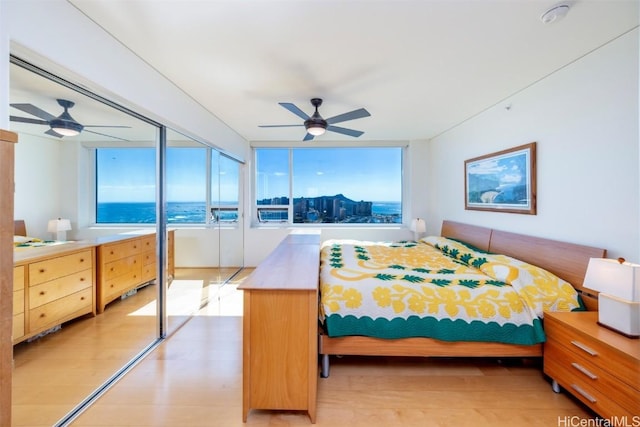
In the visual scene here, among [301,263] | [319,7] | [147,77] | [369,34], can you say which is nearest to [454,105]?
[369,34]

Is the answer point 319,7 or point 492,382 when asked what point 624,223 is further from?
point 319,7

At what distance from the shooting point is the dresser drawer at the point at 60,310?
171cm

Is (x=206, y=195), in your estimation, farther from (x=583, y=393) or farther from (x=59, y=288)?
(x=583, y=393)

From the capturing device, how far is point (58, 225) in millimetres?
1747

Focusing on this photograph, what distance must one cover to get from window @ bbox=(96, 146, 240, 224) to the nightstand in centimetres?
338

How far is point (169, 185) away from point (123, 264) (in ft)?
2.73

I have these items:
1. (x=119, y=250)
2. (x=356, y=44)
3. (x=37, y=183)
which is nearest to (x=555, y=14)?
(x=356, y=44)

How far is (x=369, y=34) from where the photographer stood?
1.94m

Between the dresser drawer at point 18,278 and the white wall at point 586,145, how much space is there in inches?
154

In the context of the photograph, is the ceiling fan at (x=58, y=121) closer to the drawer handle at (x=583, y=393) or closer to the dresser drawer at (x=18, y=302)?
the dresser drawer at (x=18, y=302)

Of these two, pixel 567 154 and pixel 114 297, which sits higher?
pixel 567 154

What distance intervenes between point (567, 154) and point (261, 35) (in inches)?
108

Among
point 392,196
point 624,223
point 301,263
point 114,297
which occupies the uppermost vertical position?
point 392,196

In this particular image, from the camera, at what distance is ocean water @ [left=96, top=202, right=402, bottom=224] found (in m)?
2.12
